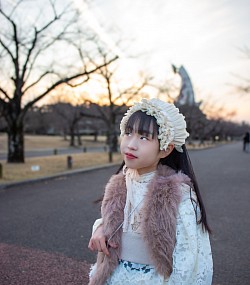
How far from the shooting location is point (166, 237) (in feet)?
4.81

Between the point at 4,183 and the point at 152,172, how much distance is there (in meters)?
7.72

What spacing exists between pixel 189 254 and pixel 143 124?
628mm

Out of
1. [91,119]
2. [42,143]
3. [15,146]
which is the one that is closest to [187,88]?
[42,143]

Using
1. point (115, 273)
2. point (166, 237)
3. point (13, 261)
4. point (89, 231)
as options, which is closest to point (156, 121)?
point (166, 237)

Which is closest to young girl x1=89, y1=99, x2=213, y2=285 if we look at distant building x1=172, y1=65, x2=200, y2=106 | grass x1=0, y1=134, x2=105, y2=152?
grass x1=0, y1=134, x2=105, y2=152

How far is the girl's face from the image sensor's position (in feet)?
5.13

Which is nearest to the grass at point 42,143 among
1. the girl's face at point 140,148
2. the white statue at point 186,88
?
the white statue at point 186,88

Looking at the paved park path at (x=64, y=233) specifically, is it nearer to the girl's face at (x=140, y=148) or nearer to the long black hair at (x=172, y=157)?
the long black hair at (x=172, y=157)

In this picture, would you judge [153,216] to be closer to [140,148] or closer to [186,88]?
[140,148]

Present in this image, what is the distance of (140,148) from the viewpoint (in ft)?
5.13

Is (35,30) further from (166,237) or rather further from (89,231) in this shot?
(166,237)

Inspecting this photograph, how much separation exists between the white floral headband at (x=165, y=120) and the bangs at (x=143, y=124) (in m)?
0.02

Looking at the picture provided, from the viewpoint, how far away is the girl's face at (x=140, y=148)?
1564 millimetres

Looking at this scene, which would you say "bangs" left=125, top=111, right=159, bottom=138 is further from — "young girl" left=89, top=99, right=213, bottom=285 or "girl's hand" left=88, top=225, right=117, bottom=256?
"girl's hand" left=88, top=225, right=117, bottom=256
